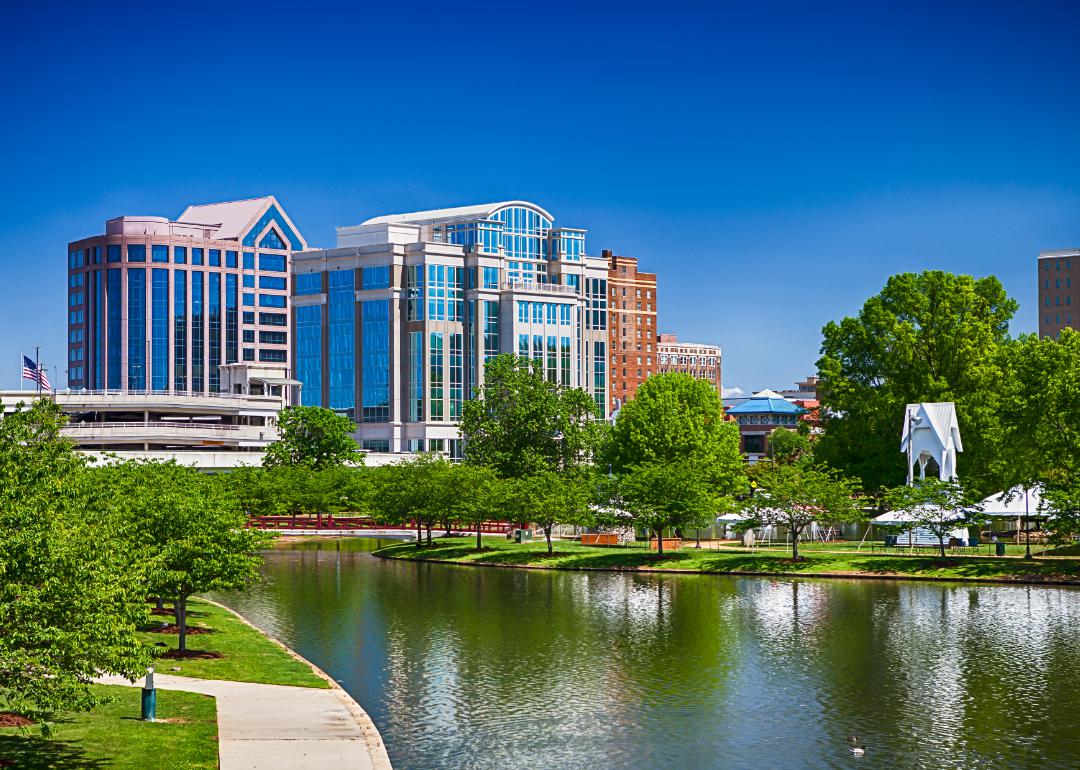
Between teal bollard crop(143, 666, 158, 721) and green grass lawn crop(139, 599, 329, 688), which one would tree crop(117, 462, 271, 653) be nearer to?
green grass lawn crop(139, 599, 329, 688)

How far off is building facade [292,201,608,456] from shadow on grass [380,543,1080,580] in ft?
285

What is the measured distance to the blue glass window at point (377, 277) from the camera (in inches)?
7190

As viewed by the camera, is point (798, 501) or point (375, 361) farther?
point (375, 361)

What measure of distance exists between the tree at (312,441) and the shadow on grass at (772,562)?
46.3m

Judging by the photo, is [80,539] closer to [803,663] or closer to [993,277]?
[803,663]

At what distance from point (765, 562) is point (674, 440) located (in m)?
25.7

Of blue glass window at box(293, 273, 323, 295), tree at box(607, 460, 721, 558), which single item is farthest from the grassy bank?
blue glass window at box(293, 273, 323, 295)

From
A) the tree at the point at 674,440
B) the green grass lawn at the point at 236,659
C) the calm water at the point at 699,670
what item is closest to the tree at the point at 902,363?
the tree at the point at 674,440

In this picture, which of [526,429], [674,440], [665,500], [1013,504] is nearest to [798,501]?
[665,500]

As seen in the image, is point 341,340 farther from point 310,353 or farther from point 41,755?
point 41,755

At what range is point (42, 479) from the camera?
34656 mm

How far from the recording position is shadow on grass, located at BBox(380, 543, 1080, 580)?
2908 inches

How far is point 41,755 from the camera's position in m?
28.6

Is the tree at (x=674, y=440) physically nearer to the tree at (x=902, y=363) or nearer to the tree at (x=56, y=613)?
the tree at (x=902, y=363)
